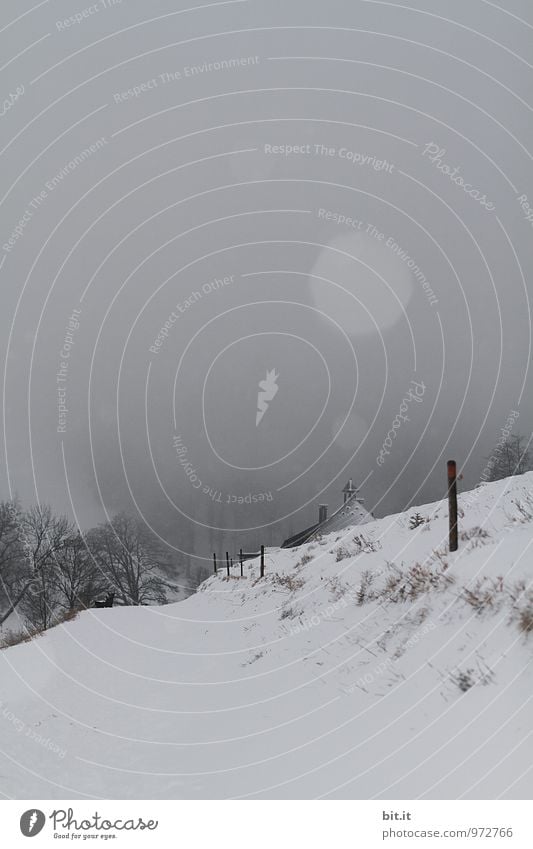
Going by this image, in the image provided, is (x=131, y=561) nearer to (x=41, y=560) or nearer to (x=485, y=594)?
(x=41, y=560)

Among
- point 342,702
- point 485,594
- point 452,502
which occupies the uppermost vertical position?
point 452,502

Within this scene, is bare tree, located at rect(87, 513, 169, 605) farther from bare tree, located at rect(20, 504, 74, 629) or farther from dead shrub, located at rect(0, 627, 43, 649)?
dead shrub, located at rect(0, 627, 43, 649)

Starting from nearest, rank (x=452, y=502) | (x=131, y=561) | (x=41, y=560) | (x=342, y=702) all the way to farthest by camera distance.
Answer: (x=342, y=702) < (x=452, y=502) < (x=41, y=560) < (x=131, y=561)

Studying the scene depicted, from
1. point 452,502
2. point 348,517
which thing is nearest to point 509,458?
point 348,517

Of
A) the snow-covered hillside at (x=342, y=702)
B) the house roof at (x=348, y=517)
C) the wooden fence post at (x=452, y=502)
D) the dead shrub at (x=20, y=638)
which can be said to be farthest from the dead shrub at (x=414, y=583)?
the house roof at (x=348, y=517)

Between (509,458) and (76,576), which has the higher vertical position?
(509,458)

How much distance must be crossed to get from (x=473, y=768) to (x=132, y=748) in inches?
161

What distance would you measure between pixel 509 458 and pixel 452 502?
45793 mm

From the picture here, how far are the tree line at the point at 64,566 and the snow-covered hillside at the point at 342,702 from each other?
35.2m

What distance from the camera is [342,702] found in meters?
4.43

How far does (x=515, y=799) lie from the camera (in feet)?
8.36

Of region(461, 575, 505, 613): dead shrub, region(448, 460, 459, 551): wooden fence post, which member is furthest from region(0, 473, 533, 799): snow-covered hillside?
region(448, 460, 459, 551): wooden fence post

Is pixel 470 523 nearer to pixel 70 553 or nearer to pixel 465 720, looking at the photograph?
pixel 465 720

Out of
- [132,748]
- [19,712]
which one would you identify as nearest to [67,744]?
[132,748]
